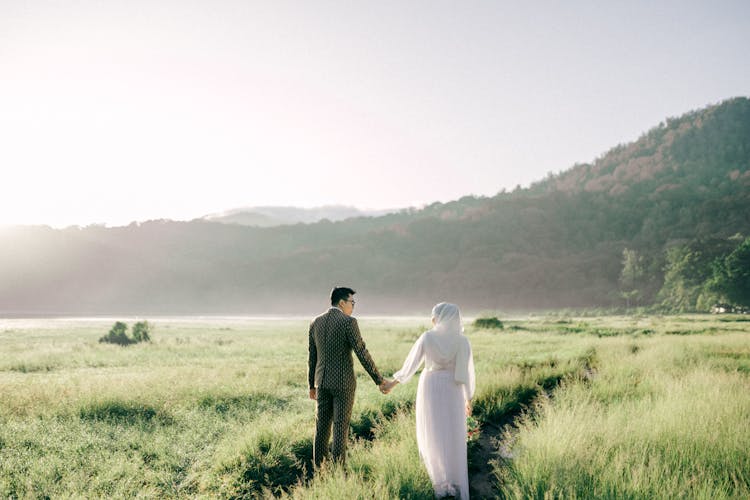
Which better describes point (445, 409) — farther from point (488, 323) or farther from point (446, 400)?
point (488, 323)

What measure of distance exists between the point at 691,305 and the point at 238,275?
5801 inches

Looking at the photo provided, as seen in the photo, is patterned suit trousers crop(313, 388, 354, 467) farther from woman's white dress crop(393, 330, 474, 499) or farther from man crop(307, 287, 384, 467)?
woman's white dress crop(393, 330, 474, 499)

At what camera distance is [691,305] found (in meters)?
72.7

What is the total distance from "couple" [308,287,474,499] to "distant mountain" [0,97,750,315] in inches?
4763

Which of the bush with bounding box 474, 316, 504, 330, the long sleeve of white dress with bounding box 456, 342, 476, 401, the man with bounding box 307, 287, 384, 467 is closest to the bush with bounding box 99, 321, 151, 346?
the man with bounding box 307, 287, 384, 467

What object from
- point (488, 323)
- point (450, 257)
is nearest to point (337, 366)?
point (488, 323)

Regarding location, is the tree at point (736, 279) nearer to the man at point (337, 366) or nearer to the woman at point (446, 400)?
the woman at point (446, 400)

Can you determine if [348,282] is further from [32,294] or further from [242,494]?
[242,494]

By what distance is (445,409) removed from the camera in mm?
6223

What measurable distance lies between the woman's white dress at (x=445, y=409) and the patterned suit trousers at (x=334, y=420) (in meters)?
1.14

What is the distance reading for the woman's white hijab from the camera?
6.21 meters

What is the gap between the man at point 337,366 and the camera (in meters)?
6.77

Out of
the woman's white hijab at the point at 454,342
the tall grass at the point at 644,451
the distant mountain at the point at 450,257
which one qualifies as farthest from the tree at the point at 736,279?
the woman's white hijab at the point at 454,342

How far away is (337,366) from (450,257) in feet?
547
